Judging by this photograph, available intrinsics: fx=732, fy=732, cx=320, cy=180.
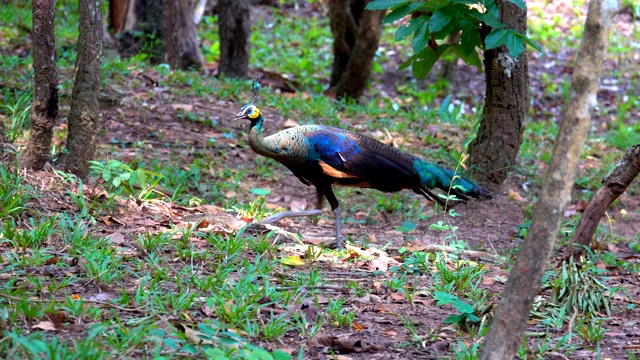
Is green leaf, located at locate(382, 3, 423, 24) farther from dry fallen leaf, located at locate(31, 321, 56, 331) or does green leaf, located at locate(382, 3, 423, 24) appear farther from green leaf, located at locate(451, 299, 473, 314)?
dry fallen leaf, located at locate(31, 321, 56, 331)

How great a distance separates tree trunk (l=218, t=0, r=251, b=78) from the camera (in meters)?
10.2

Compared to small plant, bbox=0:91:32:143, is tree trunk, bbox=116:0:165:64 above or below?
above

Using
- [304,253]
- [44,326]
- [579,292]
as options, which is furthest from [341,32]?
[44,326]

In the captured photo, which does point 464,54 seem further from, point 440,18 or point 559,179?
point 559,179

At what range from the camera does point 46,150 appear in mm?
5312

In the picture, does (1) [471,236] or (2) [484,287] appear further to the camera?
(1) [471,236]

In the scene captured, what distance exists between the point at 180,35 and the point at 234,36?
0.79 m

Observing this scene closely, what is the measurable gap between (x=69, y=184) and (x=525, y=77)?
384 centimetres

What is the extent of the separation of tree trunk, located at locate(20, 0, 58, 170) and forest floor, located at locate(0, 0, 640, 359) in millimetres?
166

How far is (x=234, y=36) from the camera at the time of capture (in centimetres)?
1029

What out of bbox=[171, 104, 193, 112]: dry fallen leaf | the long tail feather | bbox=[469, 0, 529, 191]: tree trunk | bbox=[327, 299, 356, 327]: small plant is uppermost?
bbox=[469, 0, 529, 191]: tree trunk

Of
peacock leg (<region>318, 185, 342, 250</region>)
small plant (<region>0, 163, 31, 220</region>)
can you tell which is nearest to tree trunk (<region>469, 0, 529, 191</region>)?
peacock leg (<region>318, 185, 342, 250</region>)

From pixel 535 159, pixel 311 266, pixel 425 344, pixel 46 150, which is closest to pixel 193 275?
pixel 311 266

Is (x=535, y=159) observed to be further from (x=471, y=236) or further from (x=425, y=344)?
(x=425, y=344)
